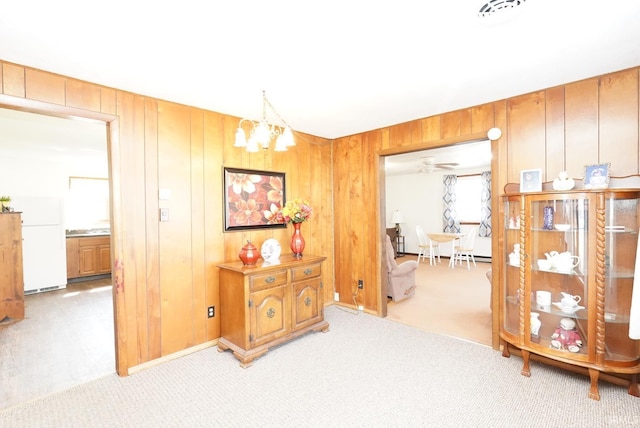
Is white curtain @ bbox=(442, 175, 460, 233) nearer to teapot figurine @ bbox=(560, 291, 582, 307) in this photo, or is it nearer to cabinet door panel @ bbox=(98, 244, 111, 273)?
teapot figurine @ bbox=(560, 291, 582, 307)

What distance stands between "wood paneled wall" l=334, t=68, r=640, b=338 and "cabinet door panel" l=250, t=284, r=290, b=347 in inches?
54.0

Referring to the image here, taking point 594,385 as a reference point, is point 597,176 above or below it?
above

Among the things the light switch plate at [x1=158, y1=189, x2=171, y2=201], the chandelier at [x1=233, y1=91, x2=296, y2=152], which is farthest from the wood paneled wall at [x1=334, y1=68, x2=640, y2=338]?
the light switch plate at [x1=158, y1=189, x2=171, y2=201]

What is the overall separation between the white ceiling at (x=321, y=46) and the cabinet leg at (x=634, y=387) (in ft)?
7.41

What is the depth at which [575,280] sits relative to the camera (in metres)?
2.34

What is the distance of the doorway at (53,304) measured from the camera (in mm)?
2451

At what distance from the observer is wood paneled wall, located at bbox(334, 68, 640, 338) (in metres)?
2.24

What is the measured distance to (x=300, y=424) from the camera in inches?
72.7

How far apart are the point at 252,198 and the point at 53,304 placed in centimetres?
362

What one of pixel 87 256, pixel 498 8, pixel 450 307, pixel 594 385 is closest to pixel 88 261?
pixel 87 256

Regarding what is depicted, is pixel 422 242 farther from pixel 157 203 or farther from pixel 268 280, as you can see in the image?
pixel 157 203

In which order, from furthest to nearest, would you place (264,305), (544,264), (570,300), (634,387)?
1. (264,305)
2. (544,264)
3. (570,300)
4. (634,387)

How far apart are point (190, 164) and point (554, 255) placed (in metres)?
3.32

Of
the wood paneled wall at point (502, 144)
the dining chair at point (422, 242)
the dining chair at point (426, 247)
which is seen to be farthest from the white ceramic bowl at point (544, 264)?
the dining chair at point (422, 242)
